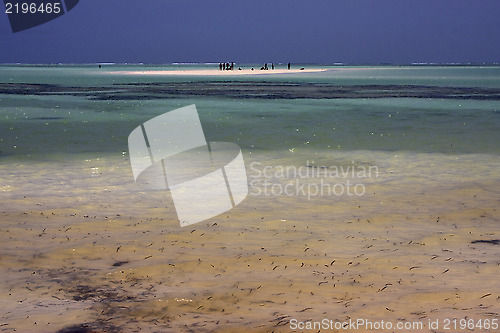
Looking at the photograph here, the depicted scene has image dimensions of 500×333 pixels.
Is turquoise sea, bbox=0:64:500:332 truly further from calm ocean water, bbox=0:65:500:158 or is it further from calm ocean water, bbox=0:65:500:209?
calm ocean water, bbox=0:65:500:158

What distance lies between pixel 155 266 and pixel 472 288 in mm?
3007

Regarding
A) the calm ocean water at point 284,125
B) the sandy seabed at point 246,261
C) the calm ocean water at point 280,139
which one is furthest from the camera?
the calm ocean water at point 284,125

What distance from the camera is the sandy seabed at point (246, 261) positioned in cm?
483

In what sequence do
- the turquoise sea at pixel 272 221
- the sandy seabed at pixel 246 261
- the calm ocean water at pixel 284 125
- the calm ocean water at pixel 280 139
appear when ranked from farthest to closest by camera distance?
the calm ocean water at pixel 284 125 → the calm ocean water at pixel 280 139 → the turquoise sea at pixel 272 221 → the sandy seabed at pixel 246 261

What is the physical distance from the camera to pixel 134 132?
19188 millimetres

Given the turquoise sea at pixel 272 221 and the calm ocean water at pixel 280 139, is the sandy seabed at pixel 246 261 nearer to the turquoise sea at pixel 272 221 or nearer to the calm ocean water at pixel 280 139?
the turquoise sea at pixel 272 221

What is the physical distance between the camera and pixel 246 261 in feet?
20.4

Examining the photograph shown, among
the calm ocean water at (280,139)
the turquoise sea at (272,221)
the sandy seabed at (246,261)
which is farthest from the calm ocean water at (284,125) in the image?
the sandy seabed at (246,261)

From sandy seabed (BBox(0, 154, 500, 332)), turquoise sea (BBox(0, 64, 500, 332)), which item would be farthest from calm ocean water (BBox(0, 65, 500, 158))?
sandy seabed (BBox(0, 154, 500, 332))

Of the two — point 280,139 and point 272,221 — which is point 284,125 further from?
point 272,221

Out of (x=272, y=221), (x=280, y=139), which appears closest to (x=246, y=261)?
(x=272, y=221)

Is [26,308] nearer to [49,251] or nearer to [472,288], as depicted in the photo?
[49,251]

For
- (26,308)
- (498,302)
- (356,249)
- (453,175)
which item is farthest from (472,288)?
(453,175)

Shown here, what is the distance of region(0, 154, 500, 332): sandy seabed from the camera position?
483 cm
